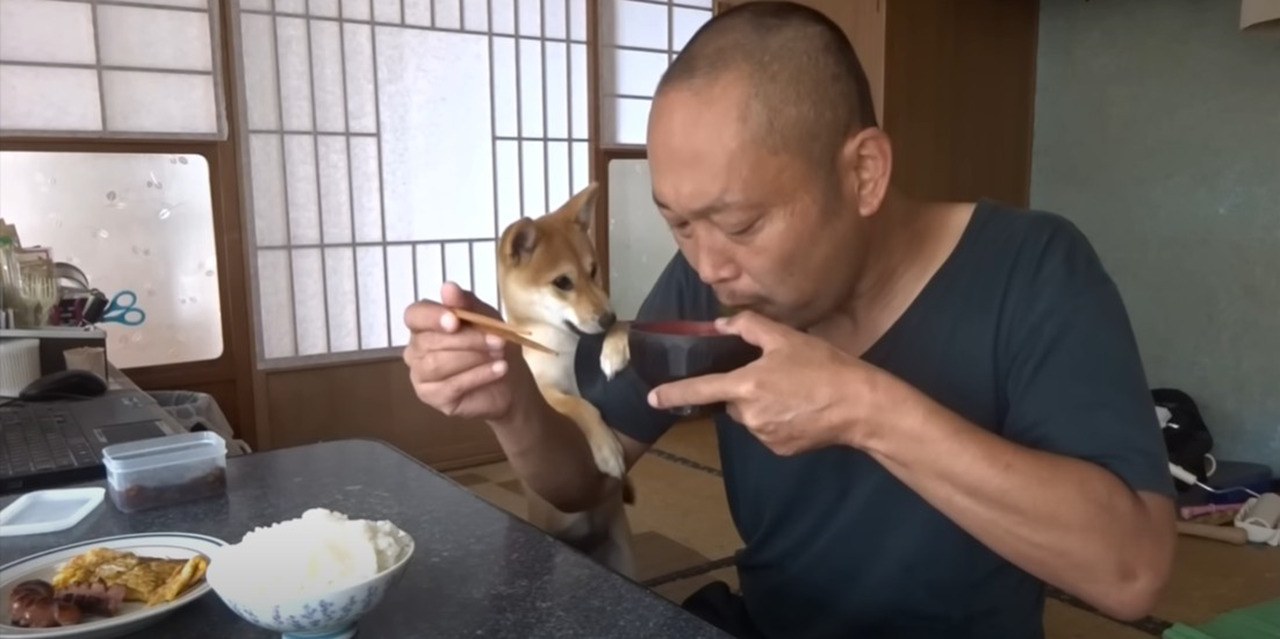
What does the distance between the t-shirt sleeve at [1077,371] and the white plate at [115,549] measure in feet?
2.70

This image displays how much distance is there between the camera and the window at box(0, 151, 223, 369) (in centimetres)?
296

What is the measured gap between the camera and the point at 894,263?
1.11m

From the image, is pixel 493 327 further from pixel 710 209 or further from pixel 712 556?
pixel 712 556

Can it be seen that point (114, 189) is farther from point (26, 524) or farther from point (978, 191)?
point (978, 191)

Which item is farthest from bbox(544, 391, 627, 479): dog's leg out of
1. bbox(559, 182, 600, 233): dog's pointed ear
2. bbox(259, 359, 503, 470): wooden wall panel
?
bbox(259, 359, 503, 470): wooden wall panel

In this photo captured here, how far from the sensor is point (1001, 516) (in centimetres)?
81

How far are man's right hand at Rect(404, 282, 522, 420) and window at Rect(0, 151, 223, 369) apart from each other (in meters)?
2.55

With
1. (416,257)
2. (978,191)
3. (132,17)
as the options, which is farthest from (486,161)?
(978,191)

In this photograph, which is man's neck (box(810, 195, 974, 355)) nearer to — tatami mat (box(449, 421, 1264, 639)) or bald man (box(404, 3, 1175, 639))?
bald man (box(404, 3, 1175, 639))

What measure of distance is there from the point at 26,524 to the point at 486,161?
113 inches

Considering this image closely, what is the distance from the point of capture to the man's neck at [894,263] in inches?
43.2

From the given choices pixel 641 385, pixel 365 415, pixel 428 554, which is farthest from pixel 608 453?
pixel 365 415

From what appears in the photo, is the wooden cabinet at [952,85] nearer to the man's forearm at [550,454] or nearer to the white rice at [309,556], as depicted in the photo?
the man's forearm at [550,454]

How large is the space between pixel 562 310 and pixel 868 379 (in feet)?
4.52
